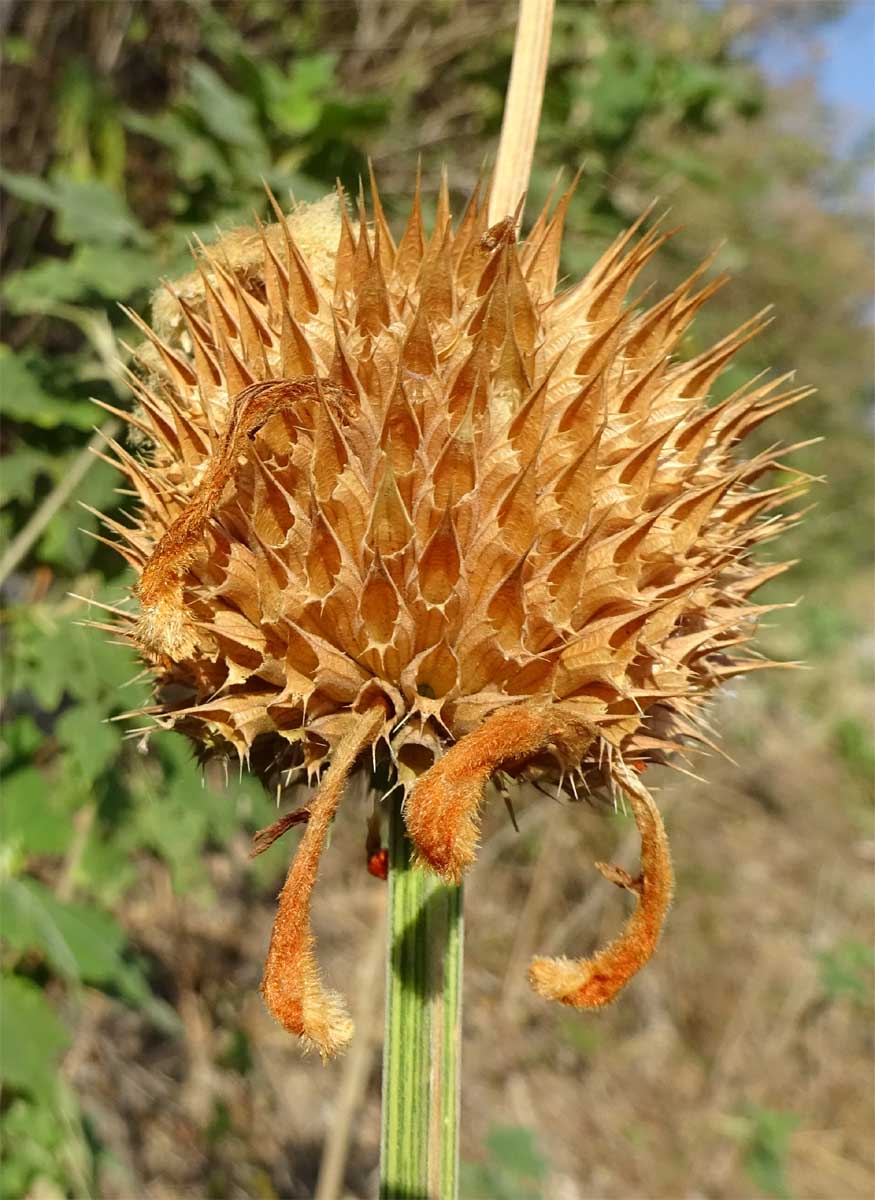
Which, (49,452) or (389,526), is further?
(49,452)

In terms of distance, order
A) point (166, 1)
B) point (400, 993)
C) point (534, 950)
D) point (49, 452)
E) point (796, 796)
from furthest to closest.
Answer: point (796, 796), point (534, 950), point (166, 1), point (49, 452), point (400, 993)

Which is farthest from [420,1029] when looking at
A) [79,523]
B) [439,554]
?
[79,523]

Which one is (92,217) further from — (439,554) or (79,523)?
(439,554)

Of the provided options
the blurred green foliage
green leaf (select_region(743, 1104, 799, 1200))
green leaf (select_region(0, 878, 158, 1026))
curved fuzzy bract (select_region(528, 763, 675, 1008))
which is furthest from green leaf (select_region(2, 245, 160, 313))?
green leaf (select_region(743, 1104, 799, 1200))

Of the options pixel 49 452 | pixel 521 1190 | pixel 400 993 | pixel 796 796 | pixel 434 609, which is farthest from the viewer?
pixel 796 796

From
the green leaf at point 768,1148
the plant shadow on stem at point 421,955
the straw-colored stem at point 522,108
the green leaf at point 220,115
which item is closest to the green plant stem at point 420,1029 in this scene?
the plant shadow on stem at point 421,955

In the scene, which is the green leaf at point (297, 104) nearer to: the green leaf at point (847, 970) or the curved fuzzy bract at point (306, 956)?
the curved fuzzy bract at point (306, 956)

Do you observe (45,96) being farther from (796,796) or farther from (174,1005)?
(796,796)

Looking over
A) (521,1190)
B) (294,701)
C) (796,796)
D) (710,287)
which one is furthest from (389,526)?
(796,796)
